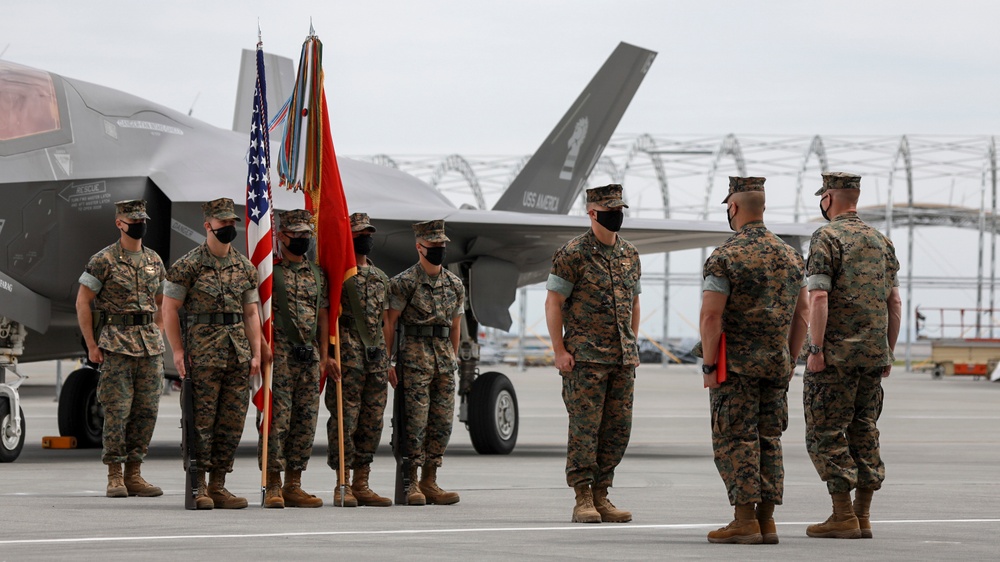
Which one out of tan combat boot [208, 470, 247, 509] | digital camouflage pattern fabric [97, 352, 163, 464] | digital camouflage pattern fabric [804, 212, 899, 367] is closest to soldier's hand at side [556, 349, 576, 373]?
digital camouflage pattern fabric [804, 212, 899, 367]

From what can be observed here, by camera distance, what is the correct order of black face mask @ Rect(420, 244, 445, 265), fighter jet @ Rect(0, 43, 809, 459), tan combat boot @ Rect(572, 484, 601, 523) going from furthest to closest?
fighter jet @ Rect(0, 43, 809, 459) < black face mask @ Rect(420, 244, 445, 265) < tan combat boot @ Rect(572, 484, 601, 523)

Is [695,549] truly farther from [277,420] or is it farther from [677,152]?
[677,152]

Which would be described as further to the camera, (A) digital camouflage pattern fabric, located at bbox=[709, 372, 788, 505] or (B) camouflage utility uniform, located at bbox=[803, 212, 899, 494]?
(B) camouflage utility uniform, located at bbox=[803, 212, 899, 494]

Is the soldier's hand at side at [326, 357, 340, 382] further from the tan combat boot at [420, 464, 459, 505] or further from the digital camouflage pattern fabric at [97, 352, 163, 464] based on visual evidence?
the digital camouflage pattern fabric at [97, 352, 163, 464]

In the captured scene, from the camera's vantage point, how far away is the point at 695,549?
6.51m

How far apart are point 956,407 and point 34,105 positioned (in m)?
20.1

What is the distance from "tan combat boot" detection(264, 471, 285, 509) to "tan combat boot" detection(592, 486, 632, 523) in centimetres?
206

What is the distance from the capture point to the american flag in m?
8.66

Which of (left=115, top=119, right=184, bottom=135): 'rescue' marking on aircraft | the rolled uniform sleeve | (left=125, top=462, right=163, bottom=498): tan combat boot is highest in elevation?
(left=115, top=119, right=184, bottom=135): 'rescue' marking on aircraft

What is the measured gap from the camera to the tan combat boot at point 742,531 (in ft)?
22.2

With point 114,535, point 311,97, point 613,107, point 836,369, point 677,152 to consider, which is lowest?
point 114,535

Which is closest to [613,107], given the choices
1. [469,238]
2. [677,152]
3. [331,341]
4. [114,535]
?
[469,238]

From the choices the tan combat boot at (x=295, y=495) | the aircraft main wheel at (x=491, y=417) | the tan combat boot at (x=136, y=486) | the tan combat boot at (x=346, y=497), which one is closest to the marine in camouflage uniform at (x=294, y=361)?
the tan combat boot at (x=295, y=495)

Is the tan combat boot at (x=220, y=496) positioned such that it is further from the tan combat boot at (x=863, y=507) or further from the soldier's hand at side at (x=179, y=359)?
the tan combat boot at (x=863, y=507)
